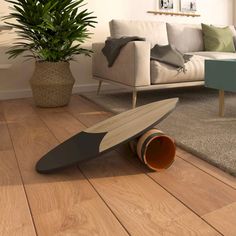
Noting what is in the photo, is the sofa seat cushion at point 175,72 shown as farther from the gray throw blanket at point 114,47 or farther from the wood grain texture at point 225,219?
the wood grain texture at point 225,219

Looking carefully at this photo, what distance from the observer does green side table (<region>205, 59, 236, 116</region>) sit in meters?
1.99

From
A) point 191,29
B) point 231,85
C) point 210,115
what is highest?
point 191,29

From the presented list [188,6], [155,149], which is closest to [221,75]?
[155,149]

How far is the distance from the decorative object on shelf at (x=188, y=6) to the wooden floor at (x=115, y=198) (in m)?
3.02

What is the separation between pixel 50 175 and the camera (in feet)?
4.25

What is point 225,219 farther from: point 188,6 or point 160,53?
point 188,6

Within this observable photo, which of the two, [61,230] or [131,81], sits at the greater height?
[131,81]

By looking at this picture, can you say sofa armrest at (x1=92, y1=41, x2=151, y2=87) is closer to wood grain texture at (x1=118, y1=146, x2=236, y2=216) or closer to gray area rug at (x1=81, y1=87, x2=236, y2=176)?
gray area rug at (x1=81, y1=87, x2=236, y2=176)

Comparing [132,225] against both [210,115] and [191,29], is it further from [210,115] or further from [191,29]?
[191,29]

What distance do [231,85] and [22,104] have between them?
76.9 inches

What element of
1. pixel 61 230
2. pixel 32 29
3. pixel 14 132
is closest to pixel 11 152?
pixel 14 132

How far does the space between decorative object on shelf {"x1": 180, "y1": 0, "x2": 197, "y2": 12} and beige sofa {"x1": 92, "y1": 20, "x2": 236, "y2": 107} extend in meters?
0.58

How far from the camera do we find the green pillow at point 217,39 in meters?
3.56

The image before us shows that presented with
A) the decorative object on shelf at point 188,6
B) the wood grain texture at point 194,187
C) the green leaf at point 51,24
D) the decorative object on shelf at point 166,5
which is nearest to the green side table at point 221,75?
the wood grain texture at point 194,187
